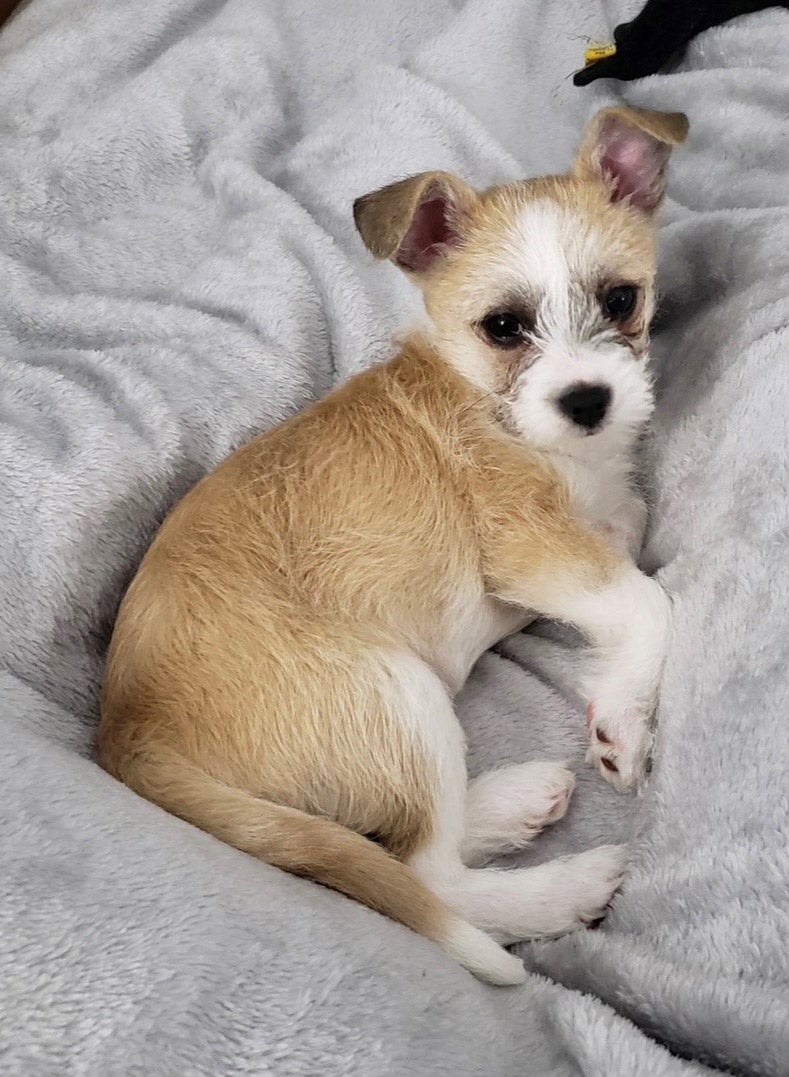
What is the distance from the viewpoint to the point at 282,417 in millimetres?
2668

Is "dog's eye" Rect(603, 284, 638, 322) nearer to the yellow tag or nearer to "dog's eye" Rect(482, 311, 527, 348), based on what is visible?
"dog's eye" Rect(482, 311, 527, 348)

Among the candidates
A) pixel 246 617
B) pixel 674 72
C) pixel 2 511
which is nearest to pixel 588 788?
pixel 246 617

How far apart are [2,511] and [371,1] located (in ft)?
7.86

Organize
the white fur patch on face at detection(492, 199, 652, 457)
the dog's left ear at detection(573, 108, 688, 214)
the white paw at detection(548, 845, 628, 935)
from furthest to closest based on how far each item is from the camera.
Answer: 1. the dog's left ear at detection(573, 108, 688, 214)
2. the white fur patch on face at detection(492, 199, 652, 457)
3. the white paw at detection(548, 845, 628, 935)

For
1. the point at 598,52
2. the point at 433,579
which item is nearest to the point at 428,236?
the point at 433,579

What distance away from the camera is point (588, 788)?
199cm

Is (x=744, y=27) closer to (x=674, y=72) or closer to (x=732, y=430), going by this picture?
(x=674, y=72)

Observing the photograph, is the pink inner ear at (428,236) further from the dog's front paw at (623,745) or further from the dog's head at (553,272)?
the dog's front paw at (623,745)

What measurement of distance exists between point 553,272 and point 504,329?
176 millimetres

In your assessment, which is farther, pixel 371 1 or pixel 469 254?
pixel 371 1

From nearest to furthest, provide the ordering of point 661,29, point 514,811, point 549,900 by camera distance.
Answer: point 549,900, point 514,811, point 661,29

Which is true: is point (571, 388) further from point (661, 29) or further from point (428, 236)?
point (661, 29)

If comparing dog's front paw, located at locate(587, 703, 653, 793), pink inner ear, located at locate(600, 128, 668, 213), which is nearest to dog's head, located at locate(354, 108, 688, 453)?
pink inner ear, located at locate(600, 128, 668, 213)

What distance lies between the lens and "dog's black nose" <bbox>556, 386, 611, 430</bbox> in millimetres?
1972
